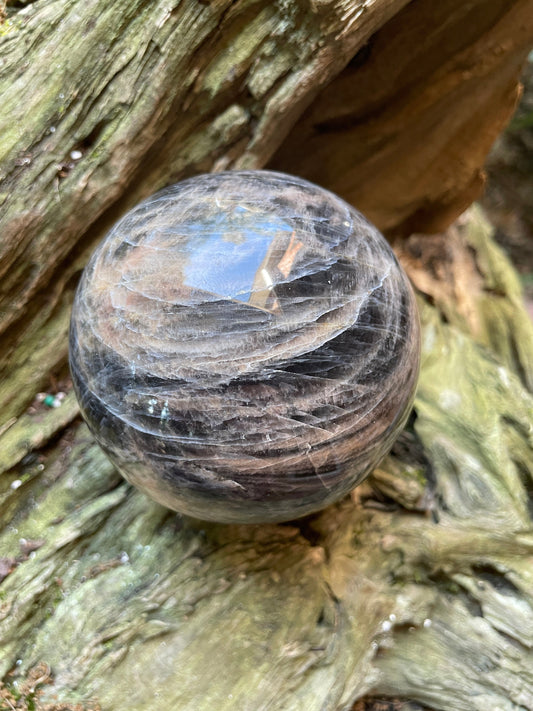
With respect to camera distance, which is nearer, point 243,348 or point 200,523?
point 243,348

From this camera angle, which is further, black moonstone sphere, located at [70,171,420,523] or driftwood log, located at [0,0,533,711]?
driftwood log, located at [0,0,533,711]

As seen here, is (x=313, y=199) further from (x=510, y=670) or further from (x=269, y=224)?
(x=510, y=670)

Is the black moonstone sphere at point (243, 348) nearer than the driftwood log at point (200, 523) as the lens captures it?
Yes

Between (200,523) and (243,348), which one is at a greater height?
(243,348)

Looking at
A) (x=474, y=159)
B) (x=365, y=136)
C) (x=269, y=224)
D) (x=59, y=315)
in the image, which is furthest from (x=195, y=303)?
(x=474, y=159)
